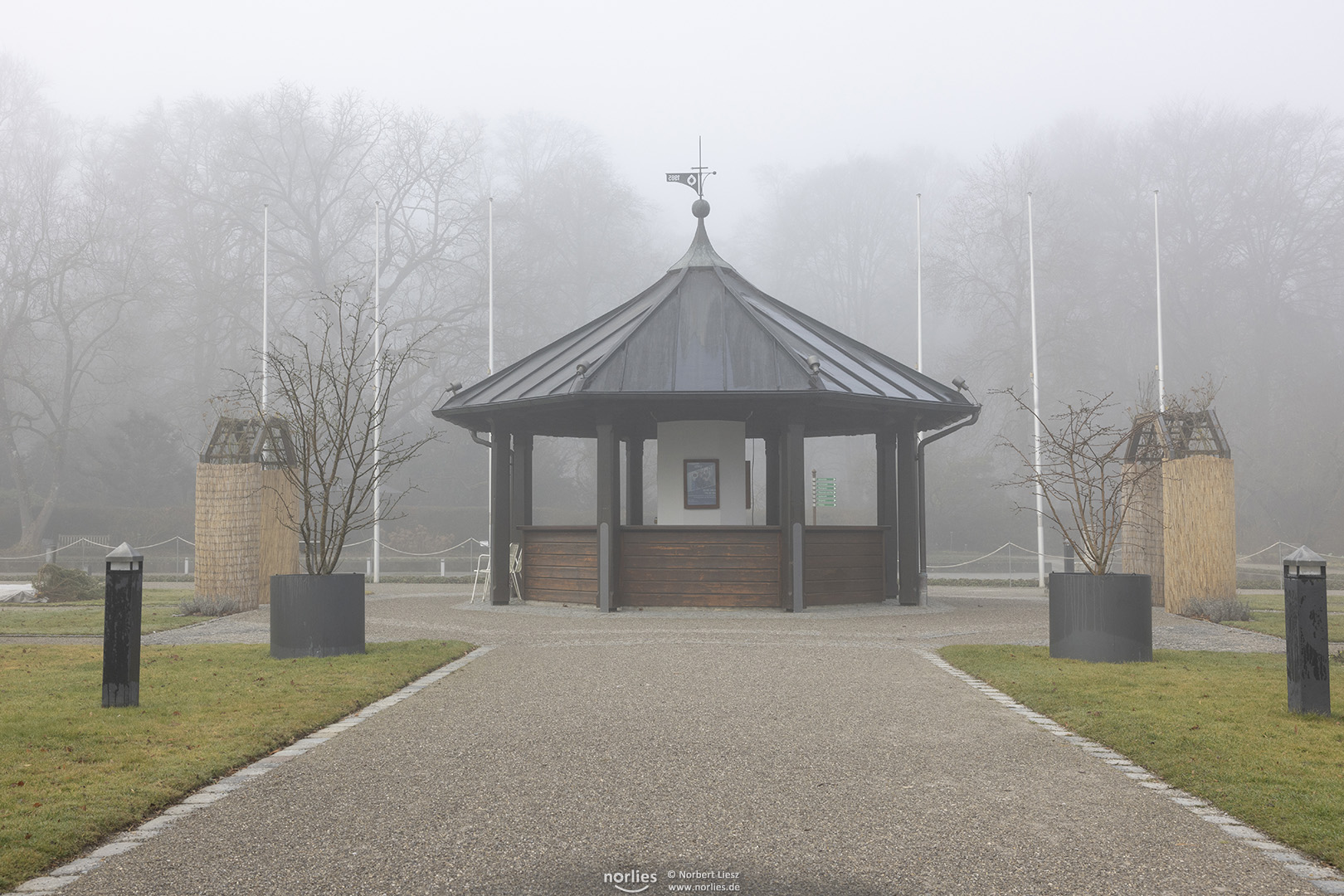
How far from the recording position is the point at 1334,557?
40938 millimetres

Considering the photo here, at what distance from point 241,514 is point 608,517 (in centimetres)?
617

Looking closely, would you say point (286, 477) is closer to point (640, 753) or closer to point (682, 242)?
point (640, 753)

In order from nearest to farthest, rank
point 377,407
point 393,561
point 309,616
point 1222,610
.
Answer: point 309,616 < point 1222,610 < point 377,407 < point 393,561

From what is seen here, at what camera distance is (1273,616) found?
59.0 feet

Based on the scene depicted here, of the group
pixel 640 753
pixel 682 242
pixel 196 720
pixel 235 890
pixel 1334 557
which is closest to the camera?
pixel 235 890

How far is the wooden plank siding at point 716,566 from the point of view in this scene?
18.6 meters

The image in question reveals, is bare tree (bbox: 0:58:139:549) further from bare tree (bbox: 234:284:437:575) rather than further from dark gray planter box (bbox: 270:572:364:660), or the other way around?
dark gray planter box (bbox: 270:572:364:660)

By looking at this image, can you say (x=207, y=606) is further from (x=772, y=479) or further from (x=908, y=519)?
(x=772, y=479)

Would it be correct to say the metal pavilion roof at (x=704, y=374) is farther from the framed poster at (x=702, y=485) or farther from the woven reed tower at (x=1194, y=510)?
the woven reed tower at (x=1194, y=510)

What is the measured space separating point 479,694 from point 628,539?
9480 millimetres

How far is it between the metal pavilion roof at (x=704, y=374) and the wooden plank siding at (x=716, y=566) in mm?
2081


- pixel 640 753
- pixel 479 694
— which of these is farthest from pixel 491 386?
pixel 640 753

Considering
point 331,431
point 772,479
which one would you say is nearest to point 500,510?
point 331,431

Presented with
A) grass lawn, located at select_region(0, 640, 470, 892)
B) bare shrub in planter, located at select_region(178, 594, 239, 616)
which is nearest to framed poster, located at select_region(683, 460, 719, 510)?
grass lawn, located at select_region(0, 640, 470, 892)
